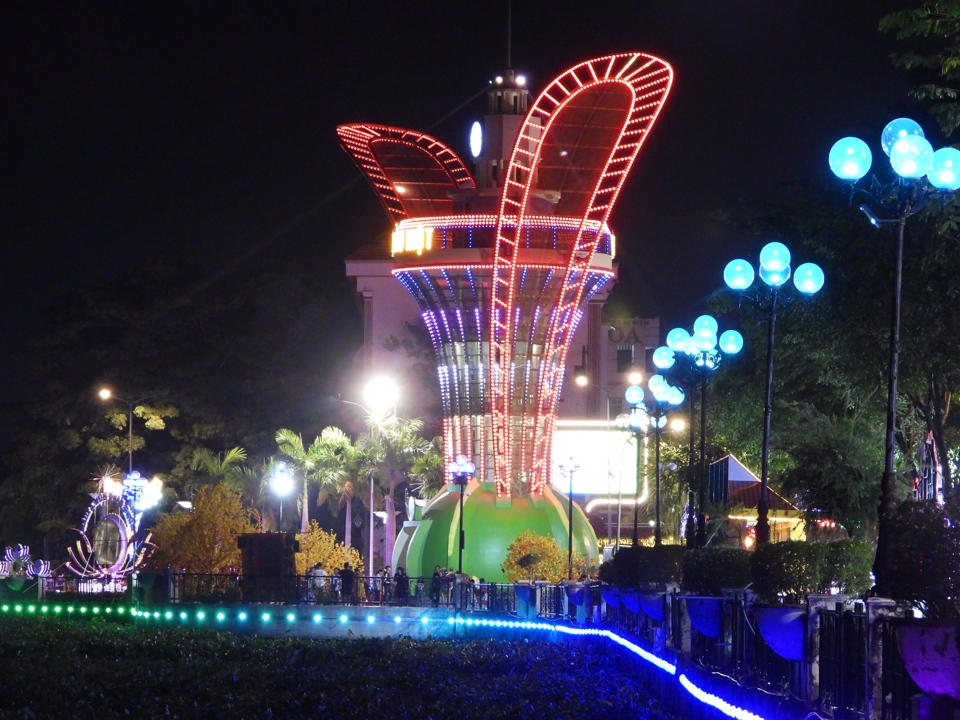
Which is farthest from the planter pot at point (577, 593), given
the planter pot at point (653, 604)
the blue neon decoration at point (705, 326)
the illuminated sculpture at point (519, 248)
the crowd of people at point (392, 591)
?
the illuminated sculpture at point (519, 248)

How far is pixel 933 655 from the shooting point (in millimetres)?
10891

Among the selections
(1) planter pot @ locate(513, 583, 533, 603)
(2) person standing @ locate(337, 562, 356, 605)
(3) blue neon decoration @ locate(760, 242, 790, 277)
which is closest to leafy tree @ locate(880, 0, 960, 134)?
(3) blue neon decoration @ locate(760, 242, 790, 277)

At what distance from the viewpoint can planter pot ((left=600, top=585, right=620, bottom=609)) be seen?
3056 cm

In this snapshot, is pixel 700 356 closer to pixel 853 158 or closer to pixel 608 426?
pixel 853 158

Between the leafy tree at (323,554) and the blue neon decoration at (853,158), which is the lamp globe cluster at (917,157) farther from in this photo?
the leafy tree at (323,554)

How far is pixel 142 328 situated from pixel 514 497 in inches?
1157

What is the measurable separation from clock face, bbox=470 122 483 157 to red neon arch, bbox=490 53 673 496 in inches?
266

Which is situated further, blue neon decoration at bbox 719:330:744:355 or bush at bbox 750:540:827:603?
blue neon decoration at bbox 719:330:744:355

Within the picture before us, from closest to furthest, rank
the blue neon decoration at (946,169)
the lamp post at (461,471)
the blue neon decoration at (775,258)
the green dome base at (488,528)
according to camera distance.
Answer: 1. the blue neon decoration at (946,169)
2. the blue neon decoration at (775,258)
3. the lamp post at (461,471)
4. the green dome base at (488,528)

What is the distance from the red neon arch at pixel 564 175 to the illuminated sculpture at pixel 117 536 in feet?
49.8

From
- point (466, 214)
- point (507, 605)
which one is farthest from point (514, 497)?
point (507, 605)

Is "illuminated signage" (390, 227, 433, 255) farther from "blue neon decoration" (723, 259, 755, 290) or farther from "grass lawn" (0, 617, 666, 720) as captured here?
"blue neon decoration" (723, 259, 755, 290)

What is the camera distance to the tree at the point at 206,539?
6053 centimetres

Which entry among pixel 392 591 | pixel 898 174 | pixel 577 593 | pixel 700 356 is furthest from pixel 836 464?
pixel 898 174
